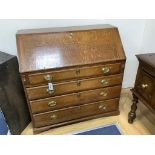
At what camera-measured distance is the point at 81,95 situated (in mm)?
1723

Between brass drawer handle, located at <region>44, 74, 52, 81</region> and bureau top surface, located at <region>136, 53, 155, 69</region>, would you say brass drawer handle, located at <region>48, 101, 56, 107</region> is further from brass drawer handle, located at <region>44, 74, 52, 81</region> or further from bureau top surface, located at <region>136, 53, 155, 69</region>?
bureau top surface, located at <region>136, 53, 155, 69</region>

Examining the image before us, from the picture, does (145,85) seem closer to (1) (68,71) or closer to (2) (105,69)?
(2) (105,69)

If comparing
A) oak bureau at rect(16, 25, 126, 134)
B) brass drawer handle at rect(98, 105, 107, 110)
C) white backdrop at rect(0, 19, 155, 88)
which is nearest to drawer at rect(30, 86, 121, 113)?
oak bureau at rect(16, 25, 126, 134)

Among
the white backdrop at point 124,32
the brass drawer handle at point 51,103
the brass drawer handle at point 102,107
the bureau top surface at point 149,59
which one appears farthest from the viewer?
the brass drawer handle at point 102,107

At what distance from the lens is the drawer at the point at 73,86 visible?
155cm

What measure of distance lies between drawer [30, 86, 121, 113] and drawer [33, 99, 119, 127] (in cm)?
6

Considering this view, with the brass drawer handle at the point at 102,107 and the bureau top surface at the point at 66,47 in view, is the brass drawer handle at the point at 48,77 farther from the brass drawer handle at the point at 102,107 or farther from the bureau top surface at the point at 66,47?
the brass drawer handle at the point at 102,107

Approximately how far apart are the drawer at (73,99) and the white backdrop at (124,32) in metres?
0.65

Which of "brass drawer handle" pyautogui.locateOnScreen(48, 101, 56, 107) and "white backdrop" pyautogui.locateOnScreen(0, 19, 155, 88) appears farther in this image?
"white backdrop" pyautogui.locateOnScreen(0, 19, 155, 88)

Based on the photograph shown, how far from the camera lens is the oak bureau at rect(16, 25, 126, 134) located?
1.49 meters

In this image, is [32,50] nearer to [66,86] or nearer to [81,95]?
[66,86]

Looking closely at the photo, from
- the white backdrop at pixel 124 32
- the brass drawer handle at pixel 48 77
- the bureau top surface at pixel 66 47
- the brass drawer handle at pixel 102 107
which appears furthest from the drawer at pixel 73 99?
the white backdrop at pixel 124 32

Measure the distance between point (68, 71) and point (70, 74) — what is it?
0.04 m
